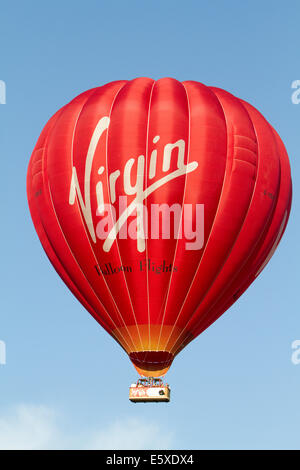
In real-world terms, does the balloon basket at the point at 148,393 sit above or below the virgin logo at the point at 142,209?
below

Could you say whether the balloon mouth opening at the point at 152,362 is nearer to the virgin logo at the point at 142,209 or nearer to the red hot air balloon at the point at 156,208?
the red hot air balloon at the point at 156,208

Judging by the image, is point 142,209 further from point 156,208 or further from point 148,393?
point 148,393

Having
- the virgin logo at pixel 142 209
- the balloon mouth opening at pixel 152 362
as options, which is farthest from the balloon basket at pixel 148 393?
the virgin logo at pixel 142 209

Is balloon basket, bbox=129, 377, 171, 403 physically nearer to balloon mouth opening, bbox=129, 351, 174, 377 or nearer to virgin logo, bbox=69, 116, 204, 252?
balloon mouth opening, bbox=129, 351, 174, 377

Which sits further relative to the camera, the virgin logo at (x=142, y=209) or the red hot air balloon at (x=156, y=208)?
the red hot air balloon at (x=156, y=208)

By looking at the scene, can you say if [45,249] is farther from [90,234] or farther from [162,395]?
[162,395]

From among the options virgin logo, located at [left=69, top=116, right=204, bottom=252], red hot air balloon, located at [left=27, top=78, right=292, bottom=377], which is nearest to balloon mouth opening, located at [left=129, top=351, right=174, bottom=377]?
red hot air balloon, located at [left=27, top=78, right=292, bottom=377]
